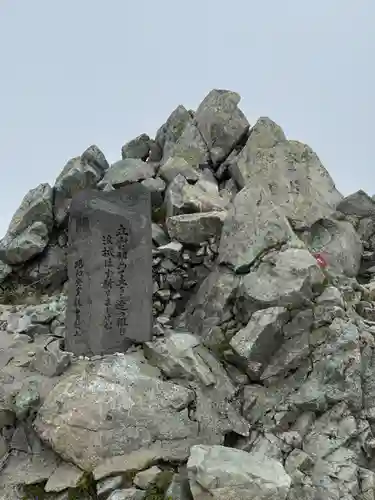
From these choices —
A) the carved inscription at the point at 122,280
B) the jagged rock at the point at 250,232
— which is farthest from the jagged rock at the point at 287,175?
the carved inscription at the point at 122,280

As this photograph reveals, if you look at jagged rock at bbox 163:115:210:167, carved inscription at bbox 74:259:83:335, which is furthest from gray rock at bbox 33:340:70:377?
jagged rock at bbox 163:115:210:167

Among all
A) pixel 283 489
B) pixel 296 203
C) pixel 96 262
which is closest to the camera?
pixel 283 489

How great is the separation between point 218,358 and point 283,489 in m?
3.53

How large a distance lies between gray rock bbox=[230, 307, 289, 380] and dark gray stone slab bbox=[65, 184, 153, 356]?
2.05 metres

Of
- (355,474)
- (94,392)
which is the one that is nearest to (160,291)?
(94,392)

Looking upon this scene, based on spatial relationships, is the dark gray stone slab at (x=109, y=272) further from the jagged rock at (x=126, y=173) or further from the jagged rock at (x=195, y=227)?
the jagged rock at (x=126, y=173)

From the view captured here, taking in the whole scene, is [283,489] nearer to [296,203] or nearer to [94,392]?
[94,392]

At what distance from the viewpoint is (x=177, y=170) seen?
605 inches

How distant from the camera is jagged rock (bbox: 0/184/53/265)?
1536 centimetres

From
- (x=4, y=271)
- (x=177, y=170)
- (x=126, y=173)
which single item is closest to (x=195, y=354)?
(x=177, y=170)

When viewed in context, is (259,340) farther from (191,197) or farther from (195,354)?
(191,197)

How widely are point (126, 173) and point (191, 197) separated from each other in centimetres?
324

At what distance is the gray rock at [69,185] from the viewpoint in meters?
16.1

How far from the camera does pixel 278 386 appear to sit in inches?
394
